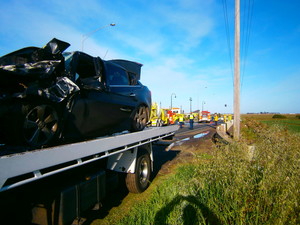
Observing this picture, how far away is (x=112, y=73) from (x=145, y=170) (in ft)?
8.03

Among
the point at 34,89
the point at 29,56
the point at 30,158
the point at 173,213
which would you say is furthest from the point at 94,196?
the point at 29,56

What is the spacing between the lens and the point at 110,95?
3.81 metres

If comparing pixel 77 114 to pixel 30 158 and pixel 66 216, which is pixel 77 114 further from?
pixel 66 216

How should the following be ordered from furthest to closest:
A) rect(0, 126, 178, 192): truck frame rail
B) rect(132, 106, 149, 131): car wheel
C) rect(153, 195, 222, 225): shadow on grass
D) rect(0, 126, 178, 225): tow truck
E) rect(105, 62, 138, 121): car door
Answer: rect(132, 106, 149, 131): car wheel, rect(105, 62, 138, 121): car door, rect(153, 195, 222, 225): shadow on grass, rect(0, 126, 178, 225): tow truck, rect(0, 126, 178, 192): truck frame rail

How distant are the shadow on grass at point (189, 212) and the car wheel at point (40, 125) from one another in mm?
1932


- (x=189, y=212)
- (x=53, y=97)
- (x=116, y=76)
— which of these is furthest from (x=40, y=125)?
(x=189, y=212)

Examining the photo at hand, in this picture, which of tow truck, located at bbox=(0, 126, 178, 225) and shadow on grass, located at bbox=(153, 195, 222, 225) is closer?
tow truck, located at bbox=(0, 126, 178, 225)

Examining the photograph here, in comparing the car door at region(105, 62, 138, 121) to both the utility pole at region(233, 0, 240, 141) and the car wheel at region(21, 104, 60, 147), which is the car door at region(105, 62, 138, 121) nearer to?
the car wheel at region(21, 104, 60, 147)

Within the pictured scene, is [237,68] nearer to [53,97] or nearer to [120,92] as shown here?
[120,92]

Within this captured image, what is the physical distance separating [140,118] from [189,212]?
2877 millimetres

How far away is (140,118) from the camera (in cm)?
530

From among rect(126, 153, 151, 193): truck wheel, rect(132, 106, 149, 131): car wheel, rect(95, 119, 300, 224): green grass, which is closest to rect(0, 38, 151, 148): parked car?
rect(132, 106, 149, 131): car wheel

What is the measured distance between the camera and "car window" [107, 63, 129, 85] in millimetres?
4134

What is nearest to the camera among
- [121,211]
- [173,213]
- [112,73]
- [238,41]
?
[173,213]
